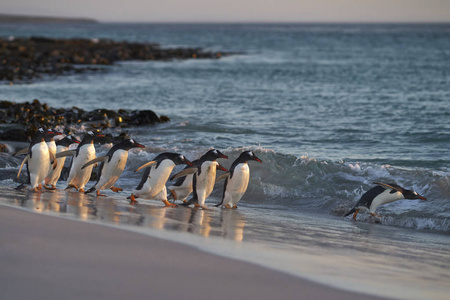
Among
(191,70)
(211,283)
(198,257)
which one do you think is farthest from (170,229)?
(191,70)

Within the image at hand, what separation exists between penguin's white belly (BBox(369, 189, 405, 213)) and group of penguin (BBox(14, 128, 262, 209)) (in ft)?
5.19

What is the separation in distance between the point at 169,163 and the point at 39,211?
217cm

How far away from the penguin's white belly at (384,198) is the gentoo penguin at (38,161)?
3.98 meters

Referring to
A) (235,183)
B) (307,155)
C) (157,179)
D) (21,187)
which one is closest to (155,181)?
(157,179)

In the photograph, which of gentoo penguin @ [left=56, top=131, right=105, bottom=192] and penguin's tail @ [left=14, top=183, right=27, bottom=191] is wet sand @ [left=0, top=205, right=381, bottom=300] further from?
gentoo penguin @ [left=56, top=131, right=105, bottom=192]

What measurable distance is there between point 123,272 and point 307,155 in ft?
24.5

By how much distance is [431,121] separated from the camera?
629 inches

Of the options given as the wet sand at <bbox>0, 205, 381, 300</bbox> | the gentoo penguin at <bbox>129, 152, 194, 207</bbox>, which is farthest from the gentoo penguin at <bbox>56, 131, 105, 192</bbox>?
the wet sand at <bbox>0, 205, 381, 300</bbox>

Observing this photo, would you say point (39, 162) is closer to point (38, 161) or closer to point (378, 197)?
point (38, 161)

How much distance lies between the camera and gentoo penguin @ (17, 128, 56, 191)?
7773 mm

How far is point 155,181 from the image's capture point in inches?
307

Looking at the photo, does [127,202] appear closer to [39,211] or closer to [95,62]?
[39,211]

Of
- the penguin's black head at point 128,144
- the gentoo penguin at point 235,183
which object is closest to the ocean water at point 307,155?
the gentoo penguin at point 235,183

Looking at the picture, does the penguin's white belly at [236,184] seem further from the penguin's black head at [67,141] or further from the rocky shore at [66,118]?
the rocky shore at [66,118]
